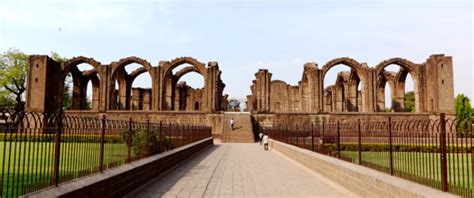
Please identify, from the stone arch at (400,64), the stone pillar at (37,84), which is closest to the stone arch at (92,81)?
the stone pillar at (37,84)

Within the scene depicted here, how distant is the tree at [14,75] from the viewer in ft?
138

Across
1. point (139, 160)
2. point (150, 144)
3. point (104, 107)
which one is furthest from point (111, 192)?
point (104, 107)

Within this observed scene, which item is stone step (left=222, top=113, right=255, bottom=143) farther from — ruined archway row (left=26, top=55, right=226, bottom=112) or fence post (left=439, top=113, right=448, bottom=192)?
fence post (left=439, top=113, right=448, bottom=192)

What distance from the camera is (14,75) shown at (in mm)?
42156

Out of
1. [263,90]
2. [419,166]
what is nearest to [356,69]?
[263,90]

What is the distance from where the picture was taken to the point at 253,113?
110ft

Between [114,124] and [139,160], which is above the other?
[114,124]

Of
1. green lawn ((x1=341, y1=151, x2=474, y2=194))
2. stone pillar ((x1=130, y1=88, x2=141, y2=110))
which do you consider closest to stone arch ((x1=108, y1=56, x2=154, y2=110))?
stone pillar ((x1=130, y1=88, x2=141, y2=110))

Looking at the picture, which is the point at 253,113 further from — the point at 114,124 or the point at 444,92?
the point at 114,124

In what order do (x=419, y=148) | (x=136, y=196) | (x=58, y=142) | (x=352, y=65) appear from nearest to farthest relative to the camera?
1. (x=58, y=142)
2. (x=419, y=148)
3. (x=136, y=196)
4. (x=352, y=65)

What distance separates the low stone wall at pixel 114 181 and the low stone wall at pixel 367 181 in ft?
13.6

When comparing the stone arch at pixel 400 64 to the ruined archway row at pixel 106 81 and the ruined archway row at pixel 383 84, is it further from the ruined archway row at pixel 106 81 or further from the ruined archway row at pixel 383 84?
the ruined archway row at pixel 106 81

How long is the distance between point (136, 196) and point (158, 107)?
2862cm

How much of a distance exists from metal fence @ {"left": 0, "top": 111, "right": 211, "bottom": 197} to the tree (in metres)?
40.5
